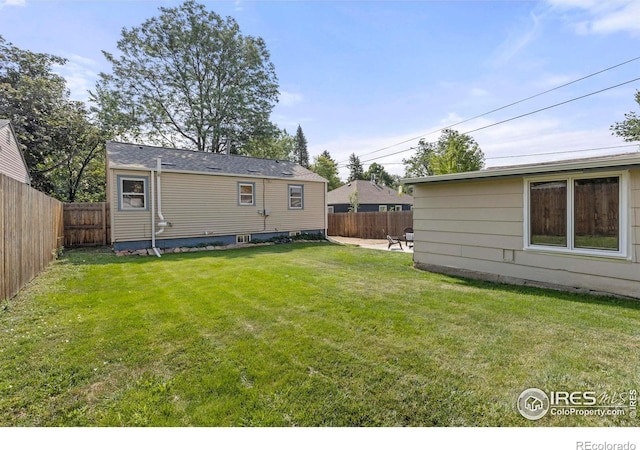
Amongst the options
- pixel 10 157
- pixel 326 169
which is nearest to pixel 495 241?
pixel 10 157

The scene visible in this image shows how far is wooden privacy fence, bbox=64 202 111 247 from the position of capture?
1134cm

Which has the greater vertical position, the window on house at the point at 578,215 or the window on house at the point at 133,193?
the window on house at the point at 133,193

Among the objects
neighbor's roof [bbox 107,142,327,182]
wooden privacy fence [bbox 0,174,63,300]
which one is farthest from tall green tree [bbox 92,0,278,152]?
wooden privacy fence [bbox 0,174,63,300]

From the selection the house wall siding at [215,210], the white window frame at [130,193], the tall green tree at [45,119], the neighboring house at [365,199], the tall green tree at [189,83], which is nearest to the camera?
the white window frame at [130,193]

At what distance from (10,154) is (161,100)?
10770mm

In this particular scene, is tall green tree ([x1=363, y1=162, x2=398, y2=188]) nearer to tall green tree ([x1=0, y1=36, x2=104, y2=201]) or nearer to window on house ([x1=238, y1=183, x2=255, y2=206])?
window on house ([x1=238, y1=183, x2=255, y2=206])

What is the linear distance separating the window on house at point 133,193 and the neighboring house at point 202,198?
28 mm

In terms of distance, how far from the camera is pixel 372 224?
1723 cm

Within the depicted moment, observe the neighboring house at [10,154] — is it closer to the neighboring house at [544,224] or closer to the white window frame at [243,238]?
the white window frame at [243,238]

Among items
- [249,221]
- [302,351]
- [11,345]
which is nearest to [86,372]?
[11,345]

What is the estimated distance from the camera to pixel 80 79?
17.5 metres

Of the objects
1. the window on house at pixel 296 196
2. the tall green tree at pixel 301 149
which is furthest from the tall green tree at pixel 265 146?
the tall green tree at pixel 301 149

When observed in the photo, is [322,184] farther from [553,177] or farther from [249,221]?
[553,177]

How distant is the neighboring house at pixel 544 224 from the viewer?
4535 mm
